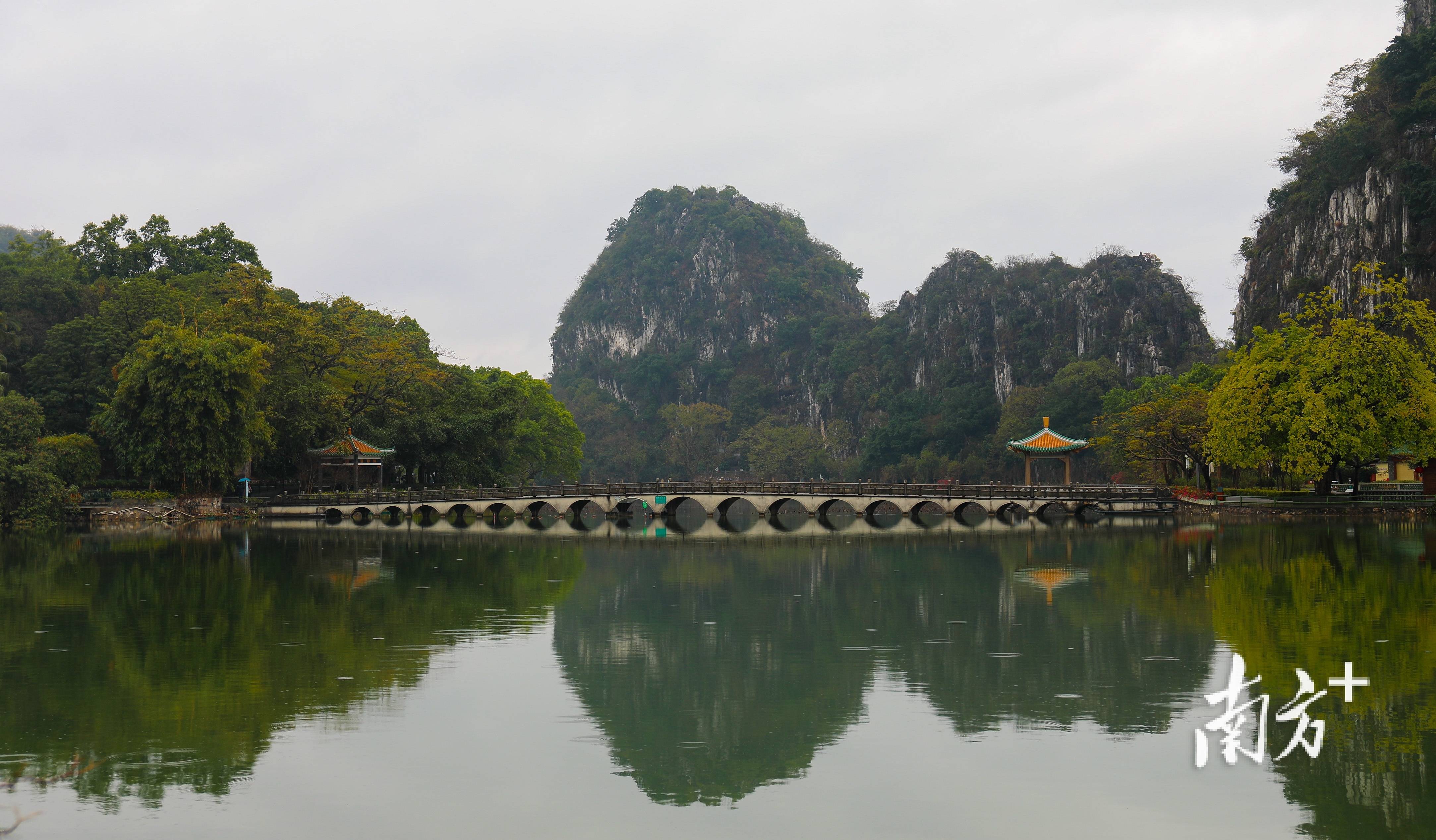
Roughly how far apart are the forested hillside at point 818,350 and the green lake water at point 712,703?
239 feet

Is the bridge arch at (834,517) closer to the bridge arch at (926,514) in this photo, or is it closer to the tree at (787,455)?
the bridge arch at (926,514)

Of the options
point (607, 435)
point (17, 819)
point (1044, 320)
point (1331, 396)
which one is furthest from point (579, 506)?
point (607, 435)

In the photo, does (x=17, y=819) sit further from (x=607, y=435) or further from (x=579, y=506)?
(x=607, y=435)

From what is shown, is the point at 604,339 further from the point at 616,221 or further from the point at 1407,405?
the point at 1407,405

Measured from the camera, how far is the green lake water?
11.1 meters

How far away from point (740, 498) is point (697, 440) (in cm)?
6787

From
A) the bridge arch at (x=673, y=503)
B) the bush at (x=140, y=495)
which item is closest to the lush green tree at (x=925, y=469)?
the bridge arch at (x=673, y=503)

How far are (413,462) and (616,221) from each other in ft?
Answer: 413

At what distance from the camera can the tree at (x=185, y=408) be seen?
54250mm

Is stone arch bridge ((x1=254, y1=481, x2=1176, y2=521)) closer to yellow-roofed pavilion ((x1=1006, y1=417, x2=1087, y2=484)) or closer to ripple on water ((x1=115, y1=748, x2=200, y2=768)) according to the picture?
yellow-roofed pavilion ((x1=1006, y1=417, x2=1087, y2=484))

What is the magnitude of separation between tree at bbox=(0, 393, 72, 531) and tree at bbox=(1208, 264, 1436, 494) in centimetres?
5065

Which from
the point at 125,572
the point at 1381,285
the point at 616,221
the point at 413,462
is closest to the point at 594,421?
the point at 616,221

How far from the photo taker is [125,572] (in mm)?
32688

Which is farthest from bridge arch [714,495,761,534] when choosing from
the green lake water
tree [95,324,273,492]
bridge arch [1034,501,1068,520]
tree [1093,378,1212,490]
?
the green lake water
